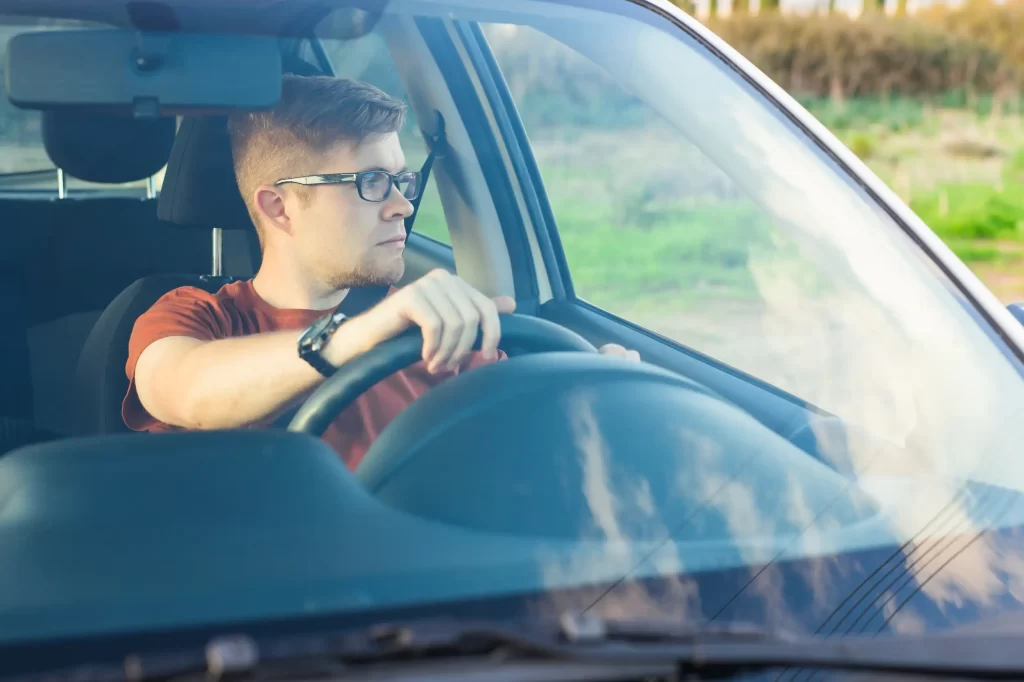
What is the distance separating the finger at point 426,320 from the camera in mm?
1439

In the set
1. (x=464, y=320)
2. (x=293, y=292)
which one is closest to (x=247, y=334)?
(x=293, y=292)

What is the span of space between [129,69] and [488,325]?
0.51 meters

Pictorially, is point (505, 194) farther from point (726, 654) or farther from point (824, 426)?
point (726, 654)

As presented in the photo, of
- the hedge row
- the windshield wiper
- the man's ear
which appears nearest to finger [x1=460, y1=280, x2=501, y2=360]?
the man's ear

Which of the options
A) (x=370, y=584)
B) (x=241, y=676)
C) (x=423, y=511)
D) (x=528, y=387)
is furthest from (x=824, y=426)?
(x=241, y=676)

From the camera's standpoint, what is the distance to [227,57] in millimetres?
1460

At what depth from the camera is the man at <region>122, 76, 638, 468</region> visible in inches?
56.1

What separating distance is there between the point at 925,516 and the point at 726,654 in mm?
389

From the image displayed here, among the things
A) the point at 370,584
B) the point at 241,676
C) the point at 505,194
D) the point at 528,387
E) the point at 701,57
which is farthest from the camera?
the point at 505,194

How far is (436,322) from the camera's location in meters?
1.45

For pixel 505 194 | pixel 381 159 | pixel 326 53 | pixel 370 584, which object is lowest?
pixel 370 584

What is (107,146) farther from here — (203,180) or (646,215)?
(646,215)

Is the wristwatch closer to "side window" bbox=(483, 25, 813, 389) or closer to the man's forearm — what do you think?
the man's forearm

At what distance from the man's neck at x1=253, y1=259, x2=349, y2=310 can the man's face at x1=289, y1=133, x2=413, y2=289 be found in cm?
2
